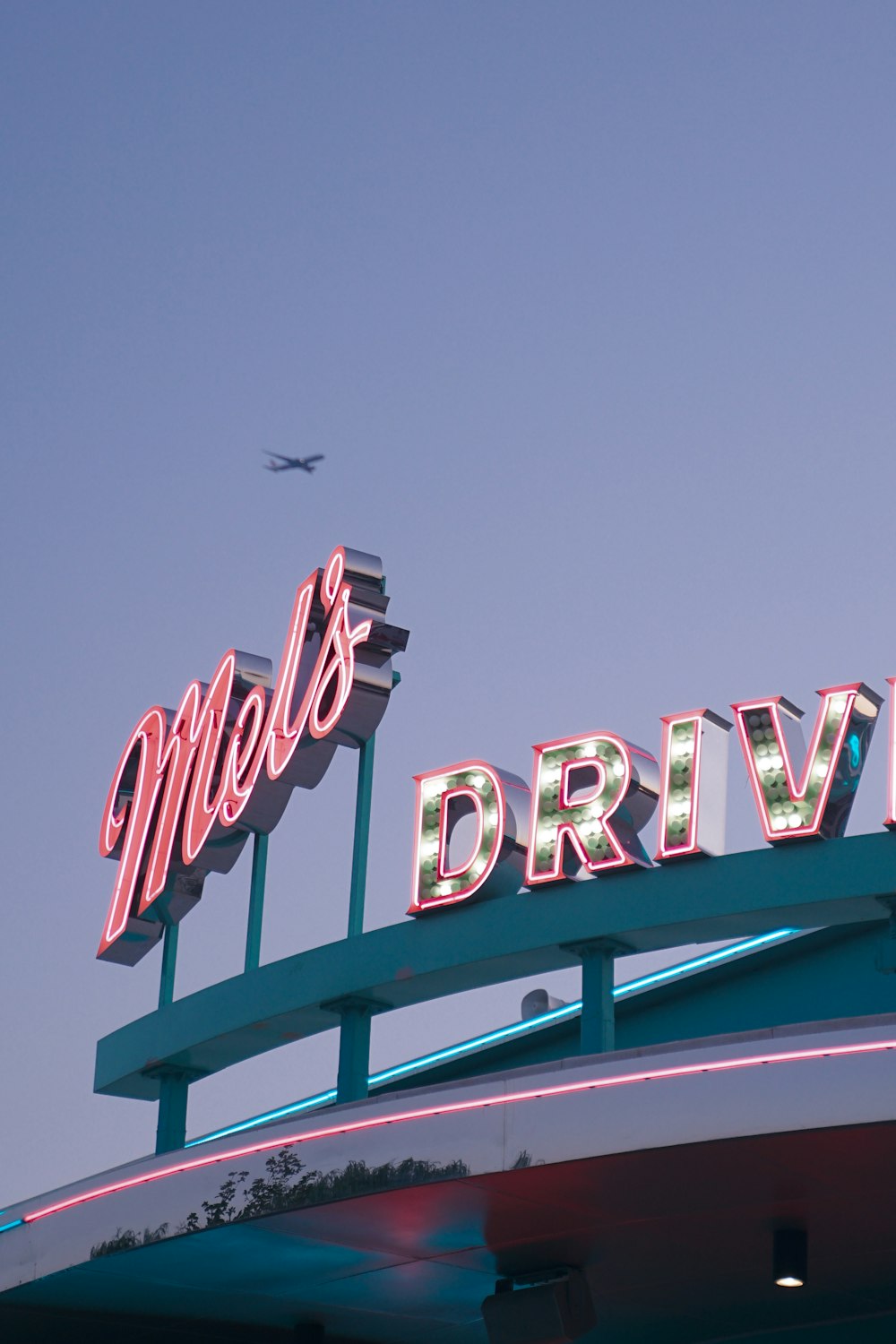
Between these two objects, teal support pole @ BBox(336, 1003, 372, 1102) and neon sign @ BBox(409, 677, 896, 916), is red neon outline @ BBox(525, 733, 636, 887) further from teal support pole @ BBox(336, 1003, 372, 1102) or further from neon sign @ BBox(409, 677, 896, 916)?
teal support pole @ BBox(336, 1003, 372, 1102)

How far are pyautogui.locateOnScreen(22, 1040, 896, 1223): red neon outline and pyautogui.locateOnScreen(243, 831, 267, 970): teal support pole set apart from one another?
18.0 feet

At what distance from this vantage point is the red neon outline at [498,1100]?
13.1 metres

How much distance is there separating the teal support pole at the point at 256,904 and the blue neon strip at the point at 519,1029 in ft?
5.76

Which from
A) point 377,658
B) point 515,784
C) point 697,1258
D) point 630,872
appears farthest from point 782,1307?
point 377,658

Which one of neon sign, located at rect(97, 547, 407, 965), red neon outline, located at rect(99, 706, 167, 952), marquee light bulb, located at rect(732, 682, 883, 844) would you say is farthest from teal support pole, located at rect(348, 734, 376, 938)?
marquee light bulb, located at rect(732, 682, 883, 844)

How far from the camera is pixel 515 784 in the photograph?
19.7 metres

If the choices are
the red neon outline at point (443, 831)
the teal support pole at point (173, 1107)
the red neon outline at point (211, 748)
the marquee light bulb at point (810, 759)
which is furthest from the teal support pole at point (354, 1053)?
the marquee light bulb at point (810, 759)

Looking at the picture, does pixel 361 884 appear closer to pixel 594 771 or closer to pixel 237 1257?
pixel 594 771

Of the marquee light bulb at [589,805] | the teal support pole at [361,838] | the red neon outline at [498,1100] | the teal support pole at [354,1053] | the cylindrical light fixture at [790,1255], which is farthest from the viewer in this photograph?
the teal support pole at [361,838]

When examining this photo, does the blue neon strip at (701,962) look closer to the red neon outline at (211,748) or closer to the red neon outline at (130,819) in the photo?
the red neon outline at (211,748)

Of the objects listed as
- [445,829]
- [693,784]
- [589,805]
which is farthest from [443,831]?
[693,784]

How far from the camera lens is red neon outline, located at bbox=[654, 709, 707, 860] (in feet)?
60.0

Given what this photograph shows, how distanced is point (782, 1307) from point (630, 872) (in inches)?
160

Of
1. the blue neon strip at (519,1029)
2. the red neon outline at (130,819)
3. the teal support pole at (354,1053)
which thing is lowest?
the teal support pole at (354,1053)
